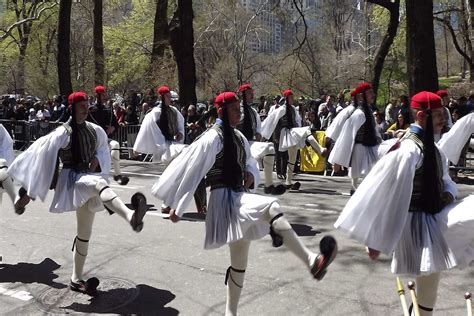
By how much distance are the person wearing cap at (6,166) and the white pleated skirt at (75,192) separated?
0.84m

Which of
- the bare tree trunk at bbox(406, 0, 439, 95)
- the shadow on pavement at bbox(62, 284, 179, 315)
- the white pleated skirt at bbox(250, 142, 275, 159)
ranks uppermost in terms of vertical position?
the bare tree trunk at bbox(406, 0, 439, 95)

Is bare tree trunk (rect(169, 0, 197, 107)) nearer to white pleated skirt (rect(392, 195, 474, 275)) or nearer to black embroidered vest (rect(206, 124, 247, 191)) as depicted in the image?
black embroidered vest (rect(206, 124, 247, 191))

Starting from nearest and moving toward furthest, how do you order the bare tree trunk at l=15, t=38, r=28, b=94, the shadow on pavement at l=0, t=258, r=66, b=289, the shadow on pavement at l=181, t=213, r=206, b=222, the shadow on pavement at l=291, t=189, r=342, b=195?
the shadow on pavement at l=0, t=258, r=66, b=289 < the shadow on pavement at l=181, t=213, r=206, b=222 < the shadow on pavement at l=291, t=189, r=342, b=195 < the bare tree trunk at l=15, t=38, r=28, b=94

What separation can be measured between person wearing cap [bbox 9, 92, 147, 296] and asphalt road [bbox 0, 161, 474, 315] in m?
0.50

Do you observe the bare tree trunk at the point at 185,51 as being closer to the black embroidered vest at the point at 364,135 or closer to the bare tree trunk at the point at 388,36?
the bare tree trunk at the point at 388,36

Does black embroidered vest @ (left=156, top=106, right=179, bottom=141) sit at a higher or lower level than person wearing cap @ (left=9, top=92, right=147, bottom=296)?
higher

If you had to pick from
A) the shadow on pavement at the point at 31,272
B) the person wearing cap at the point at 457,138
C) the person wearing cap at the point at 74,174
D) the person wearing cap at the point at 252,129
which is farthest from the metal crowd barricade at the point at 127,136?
the person wearing cap at the point at 74,174

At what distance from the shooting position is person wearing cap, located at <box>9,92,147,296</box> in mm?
5668

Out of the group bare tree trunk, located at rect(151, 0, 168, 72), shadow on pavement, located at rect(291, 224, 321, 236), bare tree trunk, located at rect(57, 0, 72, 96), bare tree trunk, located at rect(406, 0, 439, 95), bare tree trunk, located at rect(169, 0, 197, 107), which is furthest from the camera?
bare tree trunk, located at rect(151, 0, 168, 72)

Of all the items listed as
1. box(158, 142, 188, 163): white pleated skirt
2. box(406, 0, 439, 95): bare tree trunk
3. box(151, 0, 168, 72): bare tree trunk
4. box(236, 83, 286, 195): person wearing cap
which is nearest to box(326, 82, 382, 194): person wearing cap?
box(236, 83, 286, 195): person wearing cap

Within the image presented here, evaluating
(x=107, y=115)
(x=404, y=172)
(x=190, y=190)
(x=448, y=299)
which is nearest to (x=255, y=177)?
(x=190, y=190)

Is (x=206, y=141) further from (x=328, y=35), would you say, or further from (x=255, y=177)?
(x=328, y=35)

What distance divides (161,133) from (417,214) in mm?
6228

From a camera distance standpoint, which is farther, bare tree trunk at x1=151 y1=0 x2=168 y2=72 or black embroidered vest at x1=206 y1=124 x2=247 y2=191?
bare tree trunk at x1=151 y1=0 x2=168 y2=72
